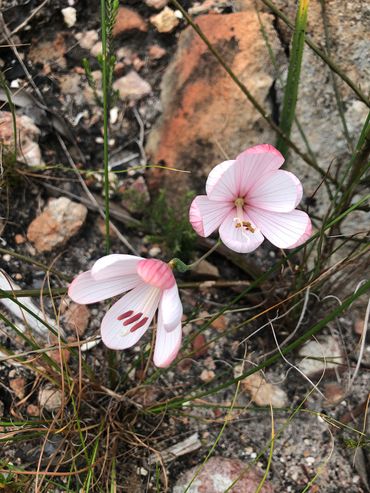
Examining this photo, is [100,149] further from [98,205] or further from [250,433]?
[250,433]

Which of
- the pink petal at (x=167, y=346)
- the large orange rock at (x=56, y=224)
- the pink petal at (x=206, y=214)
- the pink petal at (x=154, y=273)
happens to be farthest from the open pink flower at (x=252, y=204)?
the large orange rock at (x=56, y=224)

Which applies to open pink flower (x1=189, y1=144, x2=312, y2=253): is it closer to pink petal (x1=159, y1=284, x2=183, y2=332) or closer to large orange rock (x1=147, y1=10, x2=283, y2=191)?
pink petal (x1=159, y1=284, x2=183, y2=332)

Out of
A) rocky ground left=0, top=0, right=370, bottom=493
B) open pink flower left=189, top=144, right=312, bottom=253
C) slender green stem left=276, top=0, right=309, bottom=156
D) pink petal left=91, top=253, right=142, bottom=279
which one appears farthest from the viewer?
rocky ground left=0, top=0, right=370, bottom=493

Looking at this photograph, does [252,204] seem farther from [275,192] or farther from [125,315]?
[125,315]

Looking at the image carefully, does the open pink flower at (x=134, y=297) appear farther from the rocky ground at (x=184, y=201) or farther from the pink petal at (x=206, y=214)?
the rocky ground at (x=184, y=201)

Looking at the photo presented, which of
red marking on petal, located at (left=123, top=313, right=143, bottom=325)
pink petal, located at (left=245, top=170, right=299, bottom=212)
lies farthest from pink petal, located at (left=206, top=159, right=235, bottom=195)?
red marking on petal, located at (left=123, top=313, right=143, bottom=325)

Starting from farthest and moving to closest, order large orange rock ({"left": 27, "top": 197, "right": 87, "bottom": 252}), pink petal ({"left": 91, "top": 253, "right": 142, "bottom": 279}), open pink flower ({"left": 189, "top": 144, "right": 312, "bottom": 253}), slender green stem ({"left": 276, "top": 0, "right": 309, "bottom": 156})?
large orange rock ({"left": 27, "top": 197, "right": 87, "bottom": 252}), slender green stem ({"left": 276, "top": 0, "right": 309, "bottom": 156}), open pink flower ({"left": 189, "top": 144, "right": 312, "bottom": 253}), pink petal ({"left": 91, "top": 253, "right": 142, "bottom": 279})

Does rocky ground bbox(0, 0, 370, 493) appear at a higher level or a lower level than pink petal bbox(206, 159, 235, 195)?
lower
